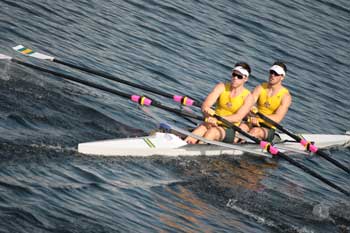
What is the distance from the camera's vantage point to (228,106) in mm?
15961

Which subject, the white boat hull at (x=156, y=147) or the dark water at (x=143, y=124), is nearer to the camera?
the dark water at (x=143, y=124)

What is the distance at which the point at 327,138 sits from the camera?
1989cm

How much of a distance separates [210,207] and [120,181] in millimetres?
1616

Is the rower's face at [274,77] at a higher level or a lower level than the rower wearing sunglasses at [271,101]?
higher

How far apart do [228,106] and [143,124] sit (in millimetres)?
2314

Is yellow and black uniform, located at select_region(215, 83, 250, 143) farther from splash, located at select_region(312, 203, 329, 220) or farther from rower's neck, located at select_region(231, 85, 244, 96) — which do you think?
splash, located at select_region(312, 203, 329, 220)

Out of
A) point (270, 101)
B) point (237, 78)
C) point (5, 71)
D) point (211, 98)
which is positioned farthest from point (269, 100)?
point (5, 71)

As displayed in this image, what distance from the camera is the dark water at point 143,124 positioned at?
448 inches

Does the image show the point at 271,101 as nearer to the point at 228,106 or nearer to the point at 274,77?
the point at 274,77

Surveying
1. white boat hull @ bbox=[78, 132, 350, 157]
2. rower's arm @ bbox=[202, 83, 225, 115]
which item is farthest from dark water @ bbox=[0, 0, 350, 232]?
rower's arm @ bbox=[202, 83, 225, 115]

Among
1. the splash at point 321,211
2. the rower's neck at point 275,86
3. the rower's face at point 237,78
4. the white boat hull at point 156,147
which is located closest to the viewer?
the white boat hull at point 156,147

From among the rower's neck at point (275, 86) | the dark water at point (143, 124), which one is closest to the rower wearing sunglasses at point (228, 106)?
the dark water at point (143, 124)

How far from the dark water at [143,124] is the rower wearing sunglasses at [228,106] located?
0.62 m

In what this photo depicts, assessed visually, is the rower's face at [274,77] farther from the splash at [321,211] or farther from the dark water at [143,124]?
the splash at [321,211]
